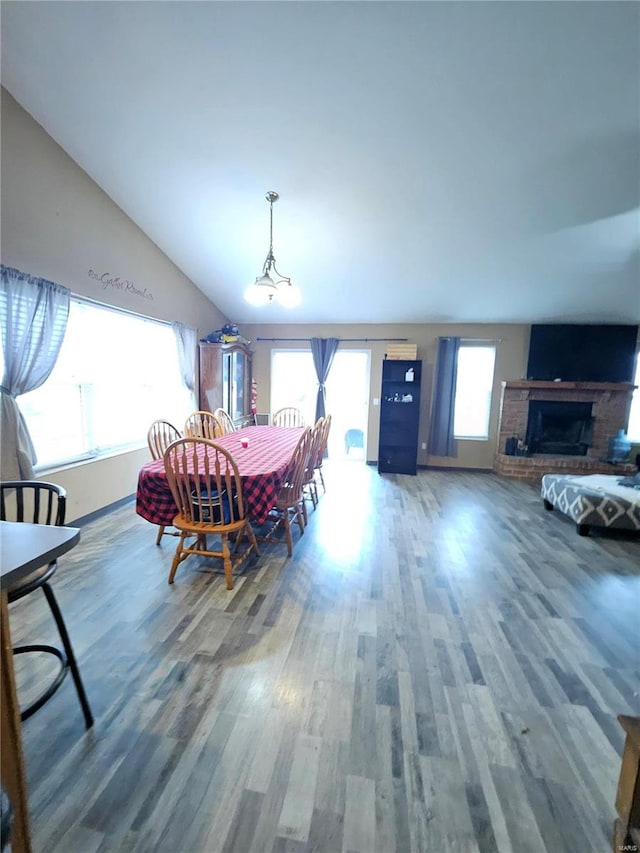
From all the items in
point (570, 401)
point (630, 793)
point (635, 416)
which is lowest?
point (630, 793)

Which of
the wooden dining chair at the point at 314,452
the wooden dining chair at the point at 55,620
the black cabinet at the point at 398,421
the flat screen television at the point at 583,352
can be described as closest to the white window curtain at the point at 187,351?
the wooden dining chair at the point at 314,452

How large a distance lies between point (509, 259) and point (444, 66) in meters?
2.22

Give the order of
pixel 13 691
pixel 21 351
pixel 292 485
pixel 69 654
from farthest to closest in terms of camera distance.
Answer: pixel 292 485
pixel 21 351
pixel 69 654
pixel 13 691

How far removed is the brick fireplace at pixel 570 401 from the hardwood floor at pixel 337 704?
2509 millimetres

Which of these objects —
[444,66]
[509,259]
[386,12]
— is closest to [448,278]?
[509,259]

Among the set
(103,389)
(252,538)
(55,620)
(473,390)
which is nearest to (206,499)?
(252,538)

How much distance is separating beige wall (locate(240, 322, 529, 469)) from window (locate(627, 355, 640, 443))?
5.06 feet

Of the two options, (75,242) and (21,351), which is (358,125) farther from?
(21,351)

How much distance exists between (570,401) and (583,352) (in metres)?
0.70

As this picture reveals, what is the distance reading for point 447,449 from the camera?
5.32 m

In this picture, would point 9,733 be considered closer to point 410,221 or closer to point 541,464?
point 410,221

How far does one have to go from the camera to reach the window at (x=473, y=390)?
17.1ft

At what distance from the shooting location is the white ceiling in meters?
1.80

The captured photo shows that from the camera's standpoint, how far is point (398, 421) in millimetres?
5172
